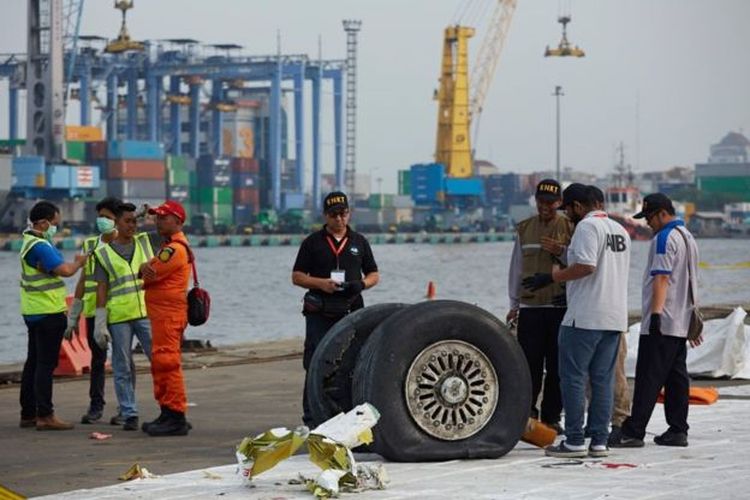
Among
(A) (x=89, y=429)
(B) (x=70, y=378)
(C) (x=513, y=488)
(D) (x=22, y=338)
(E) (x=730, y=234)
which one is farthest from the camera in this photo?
(E) (x=730, y=234)

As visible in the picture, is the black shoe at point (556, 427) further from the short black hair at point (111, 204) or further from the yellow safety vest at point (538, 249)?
the short black hair at point (111, 204)

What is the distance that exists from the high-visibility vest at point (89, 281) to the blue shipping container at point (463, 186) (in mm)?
144892

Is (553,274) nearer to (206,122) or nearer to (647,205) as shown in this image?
(647,205)

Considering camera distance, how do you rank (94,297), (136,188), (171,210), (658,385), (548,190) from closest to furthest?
1. (658,385)
2. (548,190)
3. (171,210)
4. (94,297)
5. (136,188)

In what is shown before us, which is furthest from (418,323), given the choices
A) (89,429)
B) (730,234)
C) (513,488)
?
(730,234)

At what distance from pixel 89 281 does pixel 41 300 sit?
56cm

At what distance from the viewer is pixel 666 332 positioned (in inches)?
343

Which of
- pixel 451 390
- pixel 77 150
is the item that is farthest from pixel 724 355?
pixel 77 150

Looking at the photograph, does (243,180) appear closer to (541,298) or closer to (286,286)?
(286,286)

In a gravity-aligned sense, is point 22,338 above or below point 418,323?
below

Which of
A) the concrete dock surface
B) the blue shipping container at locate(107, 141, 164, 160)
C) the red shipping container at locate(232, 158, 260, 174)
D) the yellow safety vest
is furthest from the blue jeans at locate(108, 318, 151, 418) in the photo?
the red shipping container at locate(232, 158, 260, 174)

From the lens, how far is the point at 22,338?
38.1 metres

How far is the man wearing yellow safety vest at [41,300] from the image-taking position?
33.8ft

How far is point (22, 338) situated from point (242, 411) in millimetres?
27962
